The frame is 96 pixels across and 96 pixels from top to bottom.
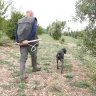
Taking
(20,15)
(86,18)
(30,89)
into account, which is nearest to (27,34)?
(30,89)

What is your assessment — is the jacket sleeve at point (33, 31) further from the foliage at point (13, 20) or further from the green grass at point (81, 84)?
the foliage at point (13, 20)

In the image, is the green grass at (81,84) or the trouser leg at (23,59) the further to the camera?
the trouser leg at (23,59)

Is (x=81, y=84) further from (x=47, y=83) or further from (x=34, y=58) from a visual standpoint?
(x=34, y=58)

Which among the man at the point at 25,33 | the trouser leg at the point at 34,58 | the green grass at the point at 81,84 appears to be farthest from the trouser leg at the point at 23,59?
the green grass at the point at 81,84

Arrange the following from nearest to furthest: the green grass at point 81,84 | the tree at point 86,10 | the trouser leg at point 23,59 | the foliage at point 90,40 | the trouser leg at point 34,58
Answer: the green grass at point 81,84 < the trouser leg at point 23,59 < the foliage at point 90,40 < the trouser leg at point 34,58 < the tree at point 86,10

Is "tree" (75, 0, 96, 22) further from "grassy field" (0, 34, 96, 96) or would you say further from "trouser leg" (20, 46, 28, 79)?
"trouser leg" (20, 46, 28, 79)

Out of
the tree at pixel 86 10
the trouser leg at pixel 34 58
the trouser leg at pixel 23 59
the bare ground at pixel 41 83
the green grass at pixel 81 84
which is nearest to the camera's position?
the bare ground at pixel 41 83

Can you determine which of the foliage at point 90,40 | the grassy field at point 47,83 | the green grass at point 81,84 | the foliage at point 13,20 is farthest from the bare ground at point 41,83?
the foliage at point 13,20

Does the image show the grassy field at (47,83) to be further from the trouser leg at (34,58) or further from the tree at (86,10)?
the tree at (86,10)

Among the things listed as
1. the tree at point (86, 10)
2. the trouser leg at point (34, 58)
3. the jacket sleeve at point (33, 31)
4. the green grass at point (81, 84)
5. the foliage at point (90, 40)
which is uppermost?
the tree at point (86, 10)

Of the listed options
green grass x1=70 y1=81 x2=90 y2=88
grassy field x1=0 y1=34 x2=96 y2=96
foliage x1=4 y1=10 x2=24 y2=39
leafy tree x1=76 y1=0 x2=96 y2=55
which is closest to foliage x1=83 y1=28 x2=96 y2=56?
leafy tree x1=76 y1=0 x2=96 y2=55

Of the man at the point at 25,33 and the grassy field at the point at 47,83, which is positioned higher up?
the man at the point at 25,33

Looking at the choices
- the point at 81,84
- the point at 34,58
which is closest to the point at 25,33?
the point at 34,58

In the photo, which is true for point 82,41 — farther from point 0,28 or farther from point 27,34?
point 0,28
